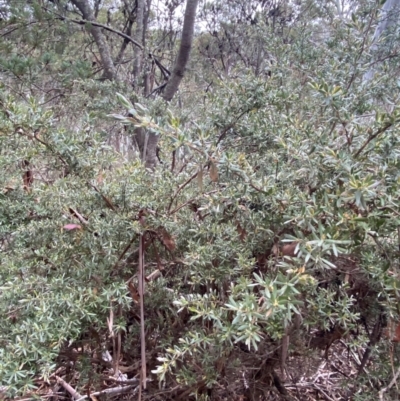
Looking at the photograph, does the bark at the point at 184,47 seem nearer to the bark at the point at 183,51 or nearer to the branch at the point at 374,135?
the bark at the point at 183,51

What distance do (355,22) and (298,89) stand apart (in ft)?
1.05

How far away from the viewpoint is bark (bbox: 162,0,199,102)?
9.03 ft

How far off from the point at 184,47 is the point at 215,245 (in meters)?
2.27

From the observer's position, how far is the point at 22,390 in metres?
0.78

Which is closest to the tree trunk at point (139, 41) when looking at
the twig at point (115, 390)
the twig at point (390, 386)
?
the twig at point (115, 390)

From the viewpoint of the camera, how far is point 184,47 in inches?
112

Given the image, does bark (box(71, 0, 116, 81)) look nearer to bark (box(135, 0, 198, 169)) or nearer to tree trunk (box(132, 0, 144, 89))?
tree trunk (box(132, 0, 144, 89))

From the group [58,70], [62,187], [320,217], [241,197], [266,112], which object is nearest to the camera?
[320,217]

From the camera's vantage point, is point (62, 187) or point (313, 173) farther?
point (62, 187)

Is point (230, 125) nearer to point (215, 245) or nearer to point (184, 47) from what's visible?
point (215, 245)

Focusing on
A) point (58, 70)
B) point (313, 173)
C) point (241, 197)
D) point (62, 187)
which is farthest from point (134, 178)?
point (58, 70)

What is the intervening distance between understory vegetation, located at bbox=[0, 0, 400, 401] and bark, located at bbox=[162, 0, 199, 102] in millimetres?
1624

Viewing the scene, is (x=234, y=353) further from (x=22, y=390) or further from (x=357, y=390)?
(x=22, y=390)

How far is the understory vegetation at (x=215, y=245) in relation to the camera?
77 centimetres
